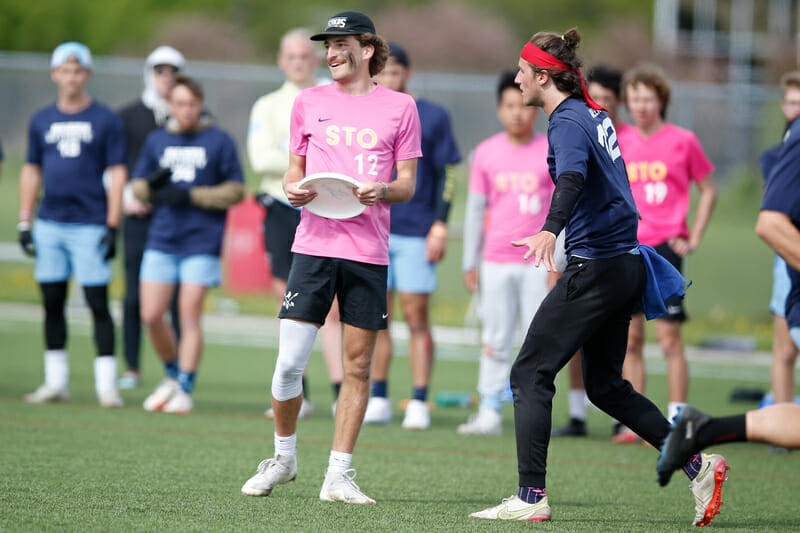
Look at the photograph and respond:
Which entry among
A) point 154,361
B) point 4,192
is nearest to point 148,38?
point 4,192

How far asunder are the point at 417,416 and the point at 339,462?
9.53 feet

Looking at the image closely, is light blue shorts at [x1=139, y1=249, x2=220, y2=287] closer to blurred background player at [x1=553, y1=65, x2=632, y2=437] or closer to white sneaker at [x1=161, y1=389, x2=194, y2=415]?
white sneaker at [x1=161, y1=389, x2=194, y2=415]

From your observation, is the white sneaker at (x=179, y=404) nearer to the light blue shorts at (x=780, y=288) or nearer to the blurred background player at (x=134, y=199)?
the blurred background player at (x=134, y=199)

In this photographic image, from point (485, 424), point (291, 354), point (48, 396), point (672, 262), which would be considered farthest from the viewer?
point (48, 396)

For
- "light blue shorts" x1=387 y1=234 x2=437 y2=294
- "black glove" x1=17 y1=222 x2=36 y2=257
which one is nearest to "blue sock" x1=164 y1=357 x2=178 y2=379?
"black glove" x1=17 y1=222 x2=36 y2=257

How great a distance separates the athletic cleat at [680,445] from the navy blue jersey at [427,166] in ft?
14.0

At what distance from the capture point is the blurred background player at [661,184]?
7766 millimetres

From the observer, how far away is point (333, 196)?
5262 mm

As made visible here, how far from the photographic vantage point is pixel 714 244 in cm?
2480

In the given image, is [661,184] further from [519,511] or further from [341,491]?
[341,491]

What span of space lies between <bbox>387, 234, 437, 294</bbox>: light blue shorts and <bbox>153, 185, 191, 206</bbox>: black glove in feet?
5.10

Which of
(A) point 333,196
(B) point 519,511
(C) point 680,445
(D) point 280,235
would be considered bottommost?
(B) point 519,511

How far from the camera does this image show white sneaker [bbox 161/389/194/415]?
8414 millimetres

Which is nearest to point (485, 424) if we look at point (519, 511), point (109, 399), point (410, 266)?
point (410, 266)
